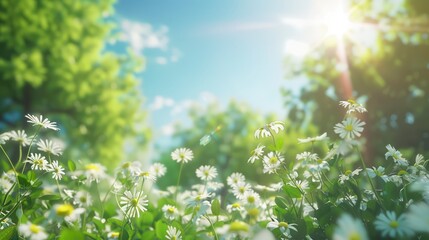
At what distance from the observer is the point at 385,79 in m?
12.5

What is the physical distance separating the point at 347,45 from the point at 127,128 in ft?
27.7

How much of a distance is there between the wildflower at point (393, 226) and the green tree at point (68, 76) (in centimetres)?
1048

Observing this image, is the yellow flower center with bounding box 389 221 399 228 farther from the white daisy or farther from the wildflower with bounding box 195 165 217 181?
the wildflower with bounding box 195 165 217 181

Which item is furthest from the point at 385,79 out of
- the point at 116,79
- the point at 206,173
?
the point at 206,173

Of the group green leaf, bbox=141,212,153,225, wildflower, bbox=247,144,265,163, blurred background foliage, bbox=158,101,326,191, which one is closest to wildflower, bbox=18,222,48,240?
green leaf, bbox=141,212,153,225

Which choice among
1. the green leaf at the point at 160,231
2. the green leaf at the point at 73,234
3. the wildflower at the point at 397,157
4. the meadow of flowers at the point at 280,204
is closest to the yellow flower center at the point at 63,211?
the meadow of flowers at the point at 280,204

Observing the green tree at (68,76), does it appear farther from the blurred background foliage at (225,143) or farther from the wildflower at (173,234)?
the wildflower at (173,234)

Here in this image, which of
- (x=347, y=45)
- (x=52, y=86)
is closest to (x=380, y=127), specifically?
(x=347, y=45)

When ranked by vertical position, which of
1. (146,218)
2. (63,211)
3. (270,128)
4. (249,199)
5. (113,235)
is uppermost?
(270,128)

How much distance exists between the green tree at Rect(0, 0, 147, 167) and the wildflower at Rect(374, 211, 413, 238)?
10.5 metres

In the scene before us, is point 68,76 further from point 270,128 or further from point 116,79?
point 270,128

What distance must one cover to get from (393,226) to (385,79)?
1271 centimetres

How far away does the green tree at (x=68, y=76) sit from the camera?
10258 millimetres

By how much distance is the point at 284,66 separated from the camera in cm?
1562
